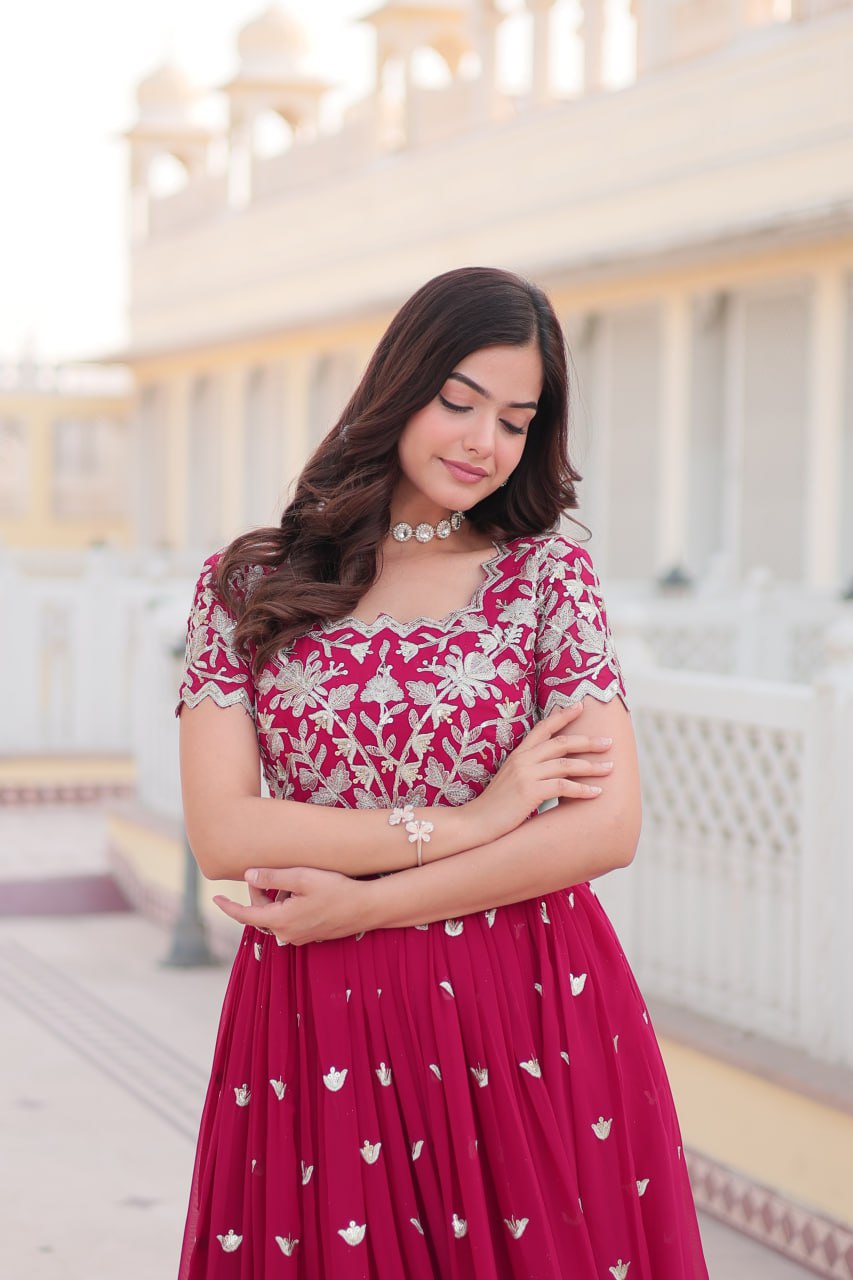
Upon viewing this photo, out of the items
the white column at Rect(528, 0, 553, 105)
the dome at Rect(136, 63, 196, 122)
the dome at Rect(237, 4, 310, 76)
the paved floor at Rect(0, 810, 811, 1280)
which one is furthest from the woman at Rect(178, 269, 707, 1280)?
the dome at Rect(136, 63, 196, 122)

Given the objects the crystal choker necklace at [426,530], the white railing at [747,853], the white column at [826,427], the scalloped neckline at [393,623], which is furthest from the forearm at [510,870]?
the white column at [826,427]

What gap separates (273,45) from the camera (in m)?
18.1

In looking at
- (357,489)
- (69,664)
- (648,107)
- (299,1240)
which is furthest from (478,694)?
(648,107)

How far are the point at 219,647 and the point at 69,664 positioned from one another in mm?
8126

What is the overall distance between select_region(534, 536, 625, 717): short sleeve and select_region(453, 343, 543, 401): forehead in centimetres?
19

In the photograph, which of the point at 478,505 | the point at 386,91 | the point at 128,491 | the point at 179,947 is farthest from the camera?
the point at 128,491

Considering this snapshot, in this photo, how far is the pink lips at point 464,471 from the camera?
1984 millimetres

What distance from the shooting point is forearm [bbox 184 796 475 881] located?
1936 mm

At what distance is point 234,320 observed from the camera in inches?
730

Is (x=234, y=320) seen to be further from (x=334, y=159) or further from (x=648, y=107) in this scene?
(x=648, y=107)

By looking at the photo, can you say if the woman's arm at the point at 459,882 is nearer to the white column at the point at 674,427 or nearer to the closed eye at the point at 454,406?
the closed eye at the point at 454,406

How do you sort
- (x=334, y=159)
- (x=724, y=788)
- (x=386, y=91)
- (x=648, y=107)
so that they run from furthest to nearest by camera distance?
1. (x=334, y=159)
2. (x=386, y=91)
3. (x=648, y=107)
4. (x=724, y=788)

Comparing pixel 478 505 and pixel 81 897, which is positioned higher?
pixel 478 505

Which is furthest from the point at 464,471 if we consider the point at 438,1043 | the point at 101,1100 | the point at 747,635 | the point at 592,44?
the point at 592,44
